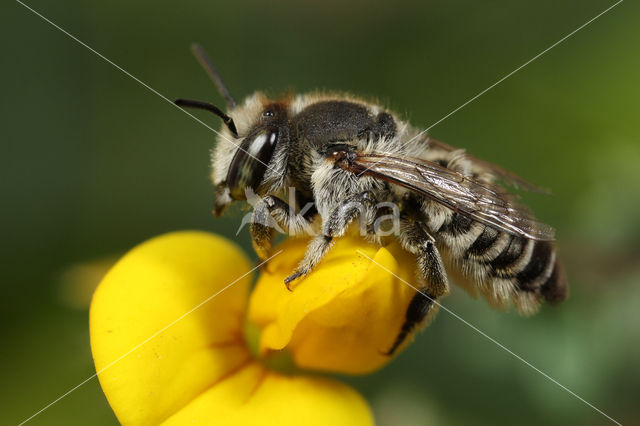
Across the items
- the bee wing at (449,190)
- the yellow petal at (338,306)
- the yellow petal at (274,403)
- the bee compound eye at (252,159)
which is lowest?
the yellow petal at (274,403)

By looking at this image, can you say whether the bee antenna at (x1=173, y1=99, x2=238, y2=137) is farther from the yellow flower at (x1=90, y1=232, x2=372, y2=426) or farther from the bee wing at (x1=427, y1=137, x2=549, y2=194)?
the bee wing at (x1=427, y1=137, x2=549, y2=194)

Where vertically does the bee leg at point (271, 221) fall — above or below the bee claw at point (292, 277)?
above

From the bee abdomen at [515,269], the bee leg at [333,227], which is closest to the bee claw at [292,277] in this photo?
the bee leg at [333,227]

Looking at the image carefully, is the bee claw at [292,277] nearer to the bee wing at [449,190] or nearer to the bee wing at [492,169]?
the bee wing at [449,190]

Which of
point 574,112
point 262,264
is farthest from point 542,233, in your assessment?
point 574,112

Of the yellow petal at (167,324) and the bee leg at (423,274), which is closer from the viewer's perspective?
the yellow petal at (167,324)

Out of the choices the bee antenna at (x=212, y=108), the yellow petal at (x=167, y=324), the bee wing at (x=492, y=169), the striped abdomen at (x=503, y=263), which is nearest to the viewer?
the yellow petal at (x=167, y=324)

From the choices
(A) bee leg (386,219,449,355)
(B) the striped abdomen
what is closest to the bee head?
(A) bee leg (386,219,449,355)

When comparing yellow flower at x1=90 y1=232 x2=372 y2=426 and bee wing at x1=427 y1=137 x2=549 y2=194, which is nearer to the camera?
yellow flower at x1=90 y1=232 x2=372 y2=426
